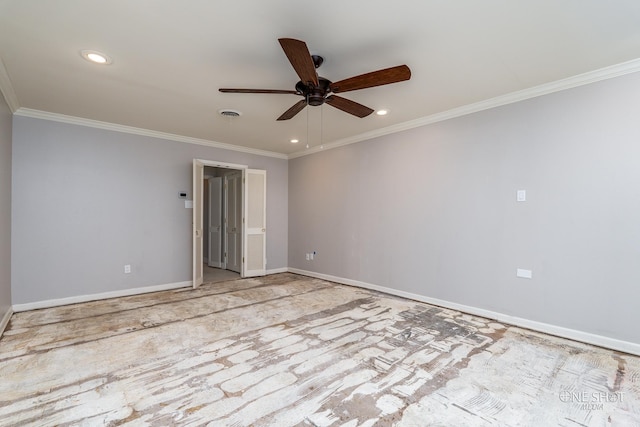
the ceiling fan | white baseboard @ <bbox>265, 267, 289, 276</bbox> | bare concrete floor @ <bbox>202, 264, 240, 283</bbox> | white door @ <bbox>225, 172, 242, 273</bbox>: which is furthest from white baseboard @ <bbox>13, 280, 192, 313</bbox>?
the ceiling fan

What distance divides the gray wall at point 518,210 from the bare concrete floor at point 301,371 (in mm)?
403

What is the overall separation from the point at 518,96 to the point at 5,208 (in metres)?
5.92

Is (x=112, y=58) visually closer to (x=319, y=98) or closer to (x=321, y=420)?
(x=319, y=98)

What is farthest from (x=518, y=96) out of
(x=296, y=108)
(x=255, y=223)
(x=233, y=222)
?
(x=233, y=222)

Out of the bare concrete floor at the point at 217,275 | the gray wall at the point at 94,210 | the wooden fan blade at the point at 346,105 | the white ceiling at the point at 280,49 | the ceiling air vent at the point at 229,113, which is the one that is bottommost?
the bare concrete floor at the point at 217,275

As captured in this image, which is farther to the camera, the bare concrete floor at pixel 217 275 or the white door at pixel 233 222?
the white door at pixel 233 222

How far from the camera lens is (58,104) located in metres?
3.63

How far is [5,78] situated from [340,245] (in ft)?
15.1

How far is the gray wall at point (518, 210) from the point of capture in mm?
2742

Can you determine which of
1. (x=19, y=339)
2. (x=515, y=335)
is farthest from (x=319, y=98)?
(x=19, y=339)

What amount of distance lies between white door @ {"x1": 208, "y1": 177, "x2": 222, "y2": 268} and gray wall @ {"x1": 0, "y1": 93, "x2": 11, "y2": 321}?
3635 millimetres

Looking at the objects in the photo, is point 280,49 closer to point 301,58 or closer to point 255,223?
point 301,58

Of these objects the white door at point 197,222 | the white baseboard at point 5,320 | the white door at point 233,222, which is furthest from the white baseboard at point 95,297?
the white door at point 233,222

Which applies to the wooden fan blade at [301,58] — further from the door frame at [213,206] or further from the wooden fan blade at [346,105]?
the door frame at [213,206]
